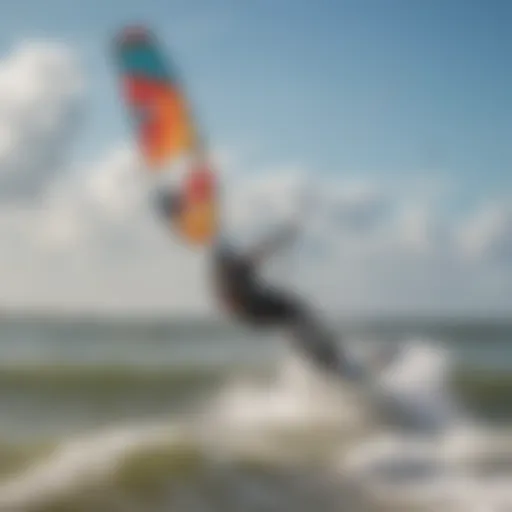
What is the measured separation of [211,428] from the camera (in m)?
2.26

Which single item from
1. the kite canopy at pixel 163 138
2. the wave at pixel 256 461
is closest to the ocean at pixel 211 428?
the wave at pixel 256 461

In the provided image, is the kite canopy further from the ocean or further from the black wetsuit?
the ocean

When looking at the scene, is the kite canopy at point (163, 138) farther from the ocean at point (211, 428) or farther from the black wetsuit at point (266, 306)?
the ocean at point (211, 428)

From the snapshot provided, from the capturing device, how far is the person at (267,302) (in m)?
2.23

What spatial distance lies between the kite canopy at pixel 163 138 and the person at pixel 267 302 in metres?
0.09

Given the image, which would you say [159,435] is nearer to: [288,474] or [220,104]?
[288,474]

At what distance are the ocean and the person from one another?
0.04 m

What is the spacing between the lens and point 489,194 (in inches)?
92.7

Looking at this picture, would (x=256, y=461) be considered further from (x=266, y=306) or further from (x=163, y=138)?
(x=163, y=138)

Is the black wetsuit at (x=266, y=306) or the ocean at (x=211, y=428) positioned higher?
the black wetsuit at (x=266, y=306)

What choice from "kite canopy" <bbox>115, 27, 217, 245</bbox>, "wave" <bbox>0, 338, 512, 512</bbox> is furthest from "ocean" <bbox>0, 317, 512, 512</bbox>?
"kite canopy" <bbox>115, 27, 217, 245</bbox>

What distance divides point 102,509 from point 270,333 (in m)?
0.55

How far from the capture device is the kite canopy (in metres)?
2.23

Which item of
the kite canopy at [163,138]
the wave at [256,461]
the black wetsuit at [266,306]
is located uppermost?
the kite canopy at [163,138]
